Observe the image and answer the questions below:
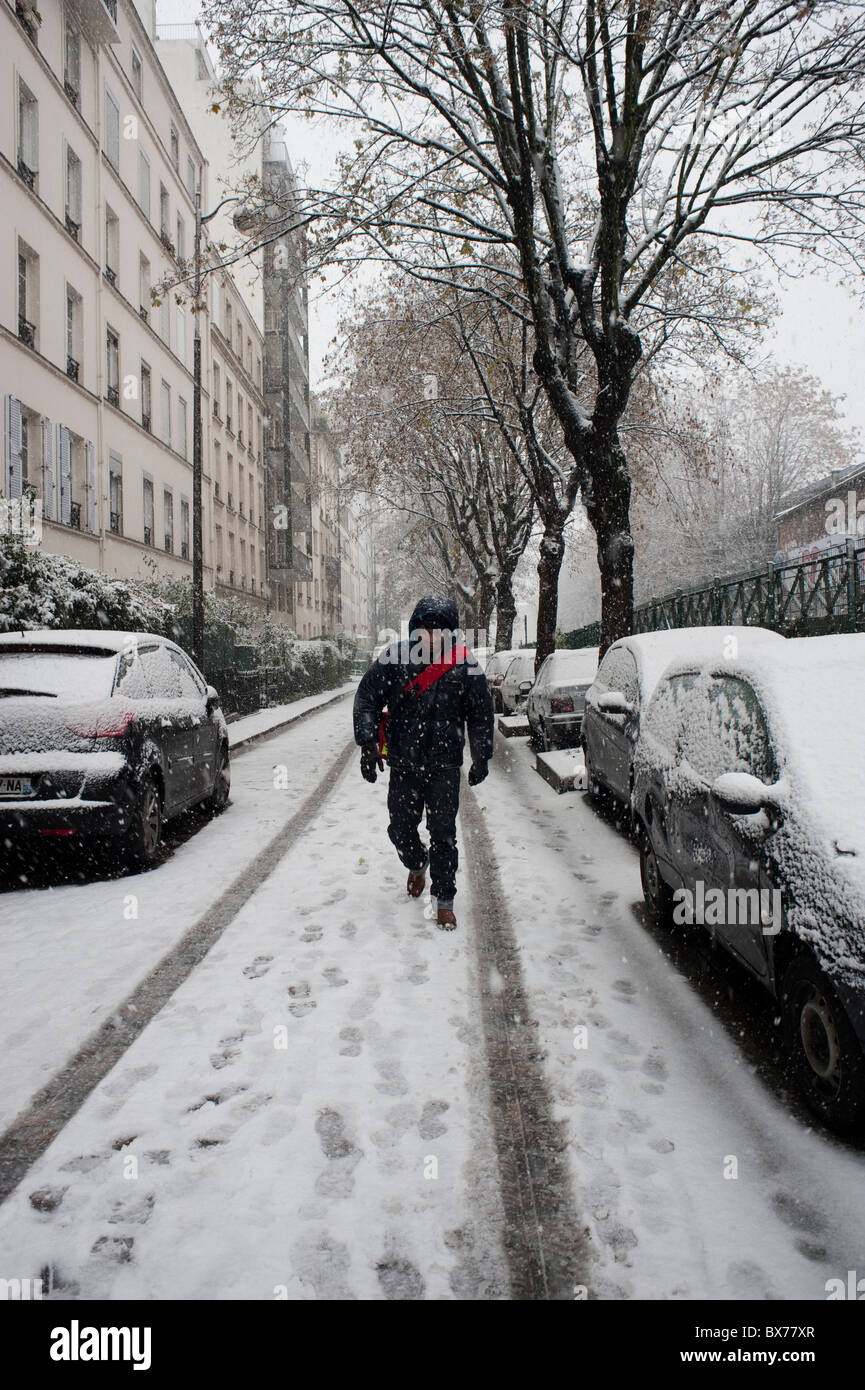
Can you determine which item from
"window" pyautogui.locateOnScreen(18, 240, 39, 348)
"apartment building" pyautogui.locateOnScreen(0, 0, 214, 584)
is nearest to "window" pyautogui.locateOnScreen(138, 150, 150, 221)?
"apartment building" pyautogui.locateOnScreen(0, 0, 214, 584)

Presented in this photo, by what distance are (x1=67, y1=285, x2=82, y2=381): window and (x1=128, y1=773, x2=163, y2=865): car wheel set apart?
611 inches

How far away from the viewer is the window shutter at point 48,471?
17453mm

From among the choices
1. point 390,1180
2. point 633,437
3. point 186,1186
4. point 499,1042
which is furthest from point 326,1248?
point 633,437

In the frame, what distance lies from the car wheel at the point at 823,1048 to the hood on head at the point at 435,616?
272 cm

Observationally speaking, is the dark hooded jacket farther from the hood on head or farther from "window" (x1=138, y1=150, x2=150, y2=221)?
"window" (x1=138, y1=150, x2=150, y2=221)

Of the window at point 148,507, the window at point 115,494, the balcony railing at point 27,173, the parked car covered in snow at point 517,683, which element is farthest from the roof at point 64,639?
the window at point 148,507

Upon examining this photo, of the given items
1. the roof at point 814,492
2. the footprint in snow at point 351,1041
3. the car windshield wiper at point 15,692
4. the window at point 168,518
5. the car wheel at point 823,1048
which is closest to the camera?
the car wheel at point 823,1048

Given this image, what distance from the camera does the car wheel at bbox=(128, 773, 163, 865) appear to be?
20.0 feet

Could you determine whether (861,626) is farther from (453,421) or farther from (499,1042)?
(453,421)

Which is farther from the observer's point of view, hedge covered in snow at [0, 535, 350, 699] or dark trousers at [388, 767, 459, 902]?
hedge covered in snow at [0, 535, 350, 699]

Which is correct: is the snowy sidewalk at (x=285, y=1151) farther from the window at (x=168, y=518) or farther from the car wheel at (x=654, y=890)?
the window at (x=168, y=518)

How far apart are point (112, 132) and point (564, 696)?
18.8 m

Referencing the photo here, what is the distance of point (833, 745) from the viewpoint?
3465mm

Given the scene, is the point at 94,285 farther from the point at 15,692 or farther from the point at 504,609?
the point at 15,692
